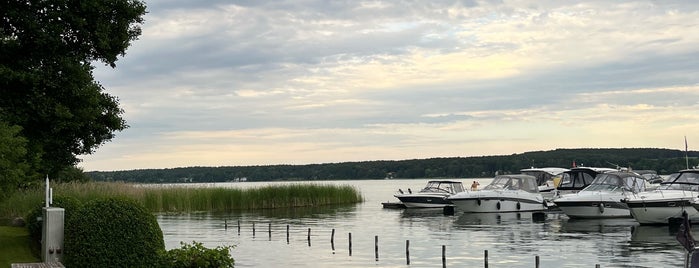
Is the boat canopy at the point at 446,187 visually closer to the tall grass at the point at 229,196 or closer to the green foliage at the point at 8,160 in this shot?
the tall grass at the point at 229,196

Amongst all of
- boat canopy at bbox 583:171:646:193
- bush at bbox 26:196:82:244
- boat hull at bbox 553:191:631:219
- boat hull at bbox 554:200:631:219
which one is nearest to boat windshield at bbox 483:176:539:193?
boat canopy at bbox 583:171:646:193

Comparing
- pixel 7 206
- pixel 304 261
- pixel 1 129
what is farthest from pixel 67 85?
pixel 304 261

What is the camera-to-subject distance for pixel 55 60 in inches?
1382

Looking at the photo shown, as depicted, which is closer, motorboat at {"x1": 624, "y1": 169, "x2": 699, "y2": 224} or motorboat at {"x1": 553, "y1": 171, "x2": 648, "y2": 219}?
motorboat at {"x1": 624, "y1": 169, "x2": 699, "y2": 224}

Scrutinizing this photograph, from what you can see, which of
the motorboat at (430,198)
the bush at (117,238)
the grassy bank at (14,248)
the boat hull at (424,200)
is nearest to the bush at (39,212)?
the grassy bank at (14,248)

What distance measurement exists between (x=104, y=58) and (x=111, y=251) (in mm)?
21408

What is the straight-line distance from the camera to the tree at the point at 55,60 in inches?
1346

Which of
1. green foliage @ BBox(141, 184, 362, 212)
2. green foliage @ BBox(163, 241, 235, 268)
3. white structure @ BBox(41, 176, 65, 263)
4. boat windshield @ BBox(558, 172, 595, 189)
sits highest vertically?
boat windshield @ BBox(558, 172, 595, 189)

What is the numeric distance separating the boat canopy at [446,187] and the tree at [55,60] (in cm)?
3814

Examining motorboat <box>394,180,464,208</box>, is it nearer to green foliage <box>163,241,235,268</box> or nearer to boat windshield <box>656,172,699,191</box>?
boat windshield <box>656,172,699,191</box>

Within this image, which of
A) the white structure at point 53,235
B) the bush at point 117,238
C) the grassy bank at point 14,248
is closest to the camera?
the bush at point 117,238

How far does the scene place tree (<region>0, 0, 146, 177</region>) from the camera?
34.2 metres

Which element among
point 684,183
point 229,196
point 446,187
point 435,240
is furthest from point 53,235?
point 446,187

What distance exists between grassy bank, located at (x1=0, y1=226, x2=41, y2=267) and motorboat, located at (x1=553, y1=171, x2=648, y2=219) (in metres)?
32.0
